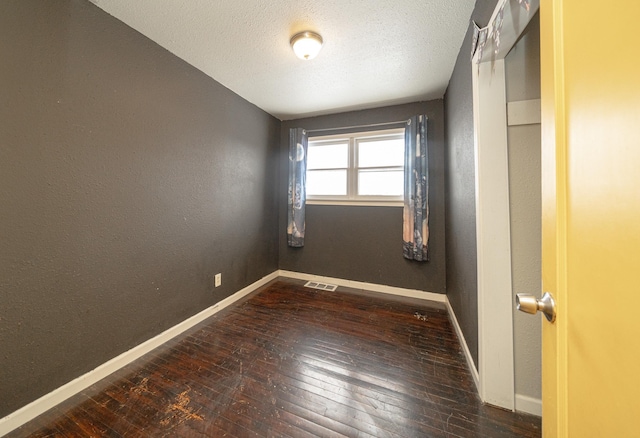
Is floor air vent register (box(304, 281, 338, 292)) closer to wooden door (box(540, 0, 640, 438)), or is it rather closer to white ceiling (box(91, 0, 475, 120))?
white ceiling (box(91, 0, 475, 120))

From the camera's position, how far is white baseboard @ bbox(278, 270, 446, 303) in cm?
275

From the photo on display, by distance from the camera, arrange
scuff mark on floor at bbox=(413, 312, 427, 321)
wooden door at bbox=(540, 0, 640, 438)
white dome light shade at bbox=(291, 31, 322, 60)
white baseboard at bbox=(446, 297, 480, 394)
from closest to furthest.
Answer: wooden door at bbox=(540, 0, 640, 438) → white baseboard at bbox=(446, 297, 480, 394) → white dome light shade at bbox=(291, 31, 322, 60) → scuff mark on floor at bbox=(413, 312, 427, 321)

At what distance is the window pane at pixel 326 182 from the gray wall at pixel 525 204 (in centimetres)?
212

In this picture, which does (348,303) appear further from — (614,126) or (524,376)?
(614,126)

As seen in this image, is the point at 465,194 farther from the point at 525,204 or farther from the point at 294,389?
the point at 294,389

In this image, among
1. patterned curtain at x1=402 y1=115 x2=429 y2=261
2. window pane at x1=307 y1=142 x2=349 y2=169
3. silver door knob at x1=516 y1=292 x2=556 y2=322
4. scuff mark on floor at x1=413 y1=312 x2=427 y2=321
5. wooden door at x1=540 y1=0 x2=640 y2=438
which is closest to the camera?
wooden door at x1=540 y1=0 x2=640 y2=438

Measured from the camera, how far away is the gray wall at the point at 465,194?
1.46 metres

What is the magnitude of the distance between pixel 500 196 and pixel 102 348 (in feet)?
8.69

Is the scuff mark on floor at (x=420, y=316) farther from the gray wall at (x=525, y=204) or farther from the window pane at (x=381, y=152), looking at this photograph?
the window pane at (x=381, y=152)

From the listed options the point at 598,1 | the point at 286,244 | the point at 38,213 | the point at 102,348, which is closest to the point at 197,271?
the point at 102,348

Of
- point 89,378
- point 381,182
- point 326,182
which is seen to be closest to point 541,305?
point 89,378

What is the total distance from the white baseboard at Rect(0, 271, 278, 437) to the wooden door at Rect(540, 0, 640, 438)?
2249 millimetres

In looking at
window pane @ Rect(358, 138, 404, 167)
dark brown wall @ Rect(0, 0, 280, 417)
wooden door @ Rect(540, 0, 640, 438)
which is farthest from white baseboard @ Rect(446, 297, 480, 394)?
dark brown wall @ Rect(0, 0, 280, 417)

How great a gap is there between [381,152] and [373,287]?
5.96 ft
